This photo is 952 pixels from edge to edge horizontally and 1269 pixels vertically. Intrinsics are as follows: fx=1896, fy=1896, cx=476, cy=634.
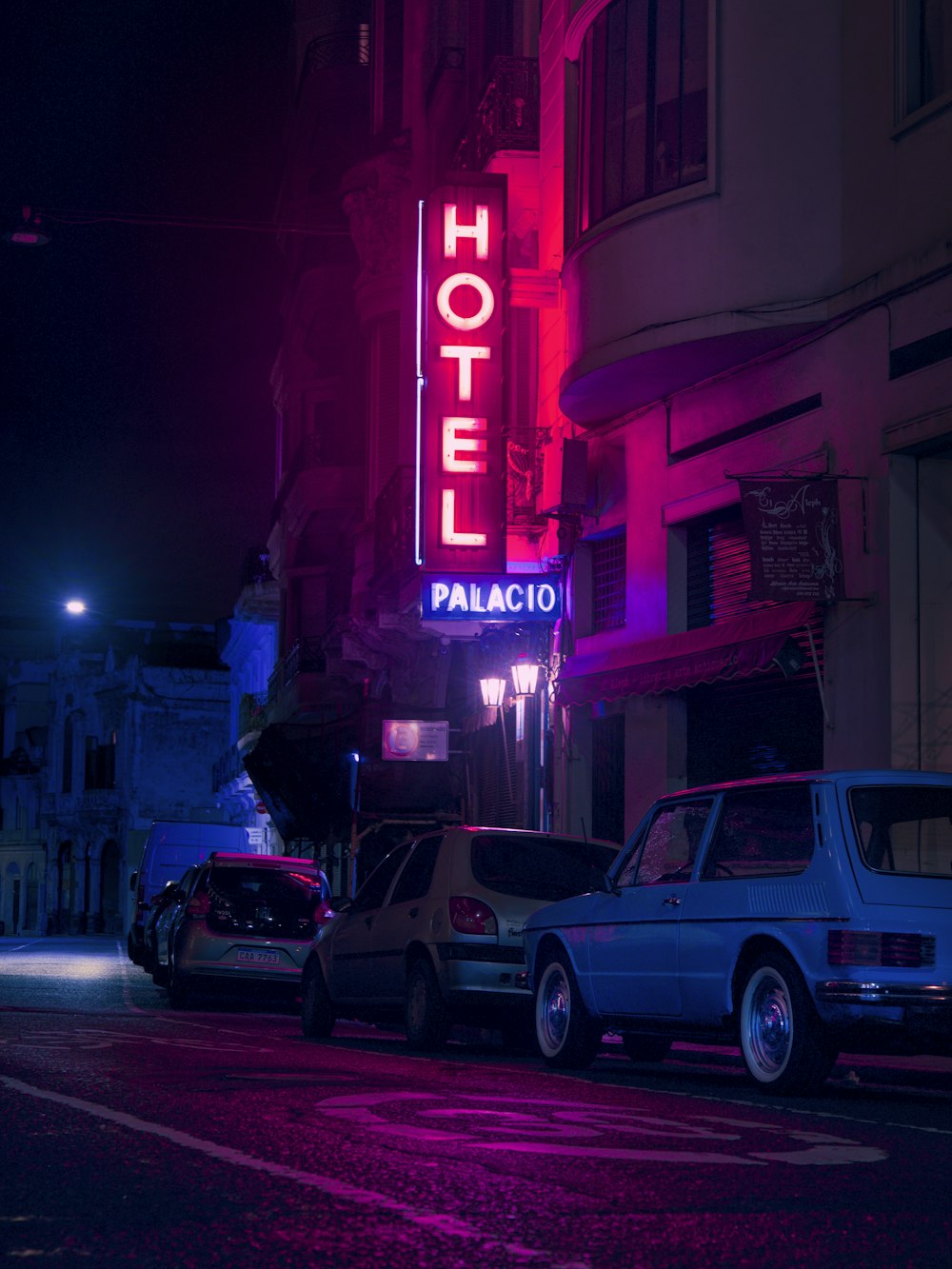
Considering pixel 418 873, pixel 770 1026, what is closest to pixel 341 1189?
pixel 770 1026

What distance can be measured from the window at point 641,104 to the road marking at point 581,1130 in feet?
38.2

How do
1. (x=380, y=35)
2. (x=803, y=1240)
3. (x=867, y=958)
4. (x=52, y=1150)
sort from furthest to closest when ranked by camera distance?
(x=380, y=35) → (x=867, y=958) → (x=52, y=1150) → (x=803, y=1240)

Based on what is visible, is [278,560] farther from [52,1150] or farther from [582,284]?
[52,1150]

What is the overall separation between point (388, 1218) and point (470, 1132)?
2.16m

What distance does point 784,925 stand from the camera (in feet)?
33.2

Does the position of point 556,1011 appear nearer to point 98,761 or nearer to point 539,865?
point 539,865

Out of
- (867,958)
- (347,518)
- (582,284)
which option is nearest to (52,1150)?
(867,958)

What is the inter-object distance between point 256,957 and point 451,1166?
42.2 feet

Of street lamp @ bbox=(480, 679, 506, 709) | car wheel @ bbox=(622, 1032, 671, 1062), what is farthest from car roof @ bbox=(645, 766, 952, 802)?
street lamp @ bbox=(480, 679, 506, 709)

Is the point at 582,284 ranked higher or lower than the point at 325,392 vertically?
lower

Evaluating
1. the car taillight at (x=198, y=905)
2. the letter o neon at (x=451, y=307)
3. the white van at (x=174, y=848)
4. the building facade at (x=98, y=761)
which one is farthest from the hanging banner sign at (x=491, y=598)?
the building facade at (x=98, y=761)

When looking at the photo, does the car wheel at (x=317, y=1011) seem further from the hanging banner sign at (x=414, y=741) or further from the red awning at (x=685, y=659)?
the hanging banner sign at (x=414, y=741)

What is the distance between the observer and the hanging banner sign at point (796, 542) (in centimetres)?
1619

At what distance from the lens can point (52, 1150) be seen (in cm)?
701
